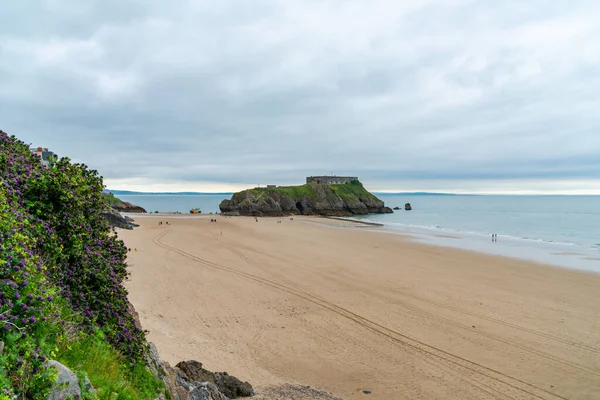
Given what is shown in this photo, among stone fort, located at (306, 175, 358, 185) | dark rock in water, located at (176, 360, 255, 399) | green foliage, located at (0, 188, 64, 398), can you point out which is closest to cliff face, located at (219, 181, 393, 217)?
stone fort, located at (306, 175, 358, 185)

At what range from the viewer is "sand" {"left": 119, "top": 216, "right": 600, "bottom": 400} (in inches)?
385

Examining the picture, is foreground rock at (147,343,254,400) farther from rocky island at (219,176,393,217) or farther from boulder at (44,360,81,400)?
rocky island at (219,176,393,217)

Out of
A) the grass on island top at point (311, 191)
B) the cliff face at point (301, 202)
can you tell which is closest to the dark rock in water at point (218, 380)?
the cliff face at point (301, 202)

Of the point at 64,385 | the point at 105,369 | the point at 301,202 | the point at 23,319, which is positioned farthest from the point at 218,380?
the point at 301,202

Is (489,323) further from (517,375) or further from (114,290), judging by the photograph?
(114,290)

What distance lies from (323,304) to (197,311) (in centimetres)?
526

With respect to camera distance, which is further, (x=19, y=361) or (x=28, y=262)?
(x=28, y=262)

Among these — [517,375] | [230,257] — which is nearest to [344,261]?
[230,257]

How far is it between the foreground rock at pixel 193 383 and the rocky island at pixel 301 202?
8717cm

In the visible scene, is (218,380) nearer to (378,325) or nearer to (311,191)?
(378,325)

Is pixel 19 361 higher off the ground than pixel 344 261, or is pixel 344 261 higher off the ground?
pixel 19 361

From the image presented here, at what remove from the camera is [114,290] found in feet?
20.2

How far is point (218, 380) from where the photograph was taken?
26.2ft

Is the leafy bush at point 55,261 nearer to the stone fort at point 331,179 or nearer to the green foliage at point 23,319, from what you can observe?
the green foliage at point 23,319
